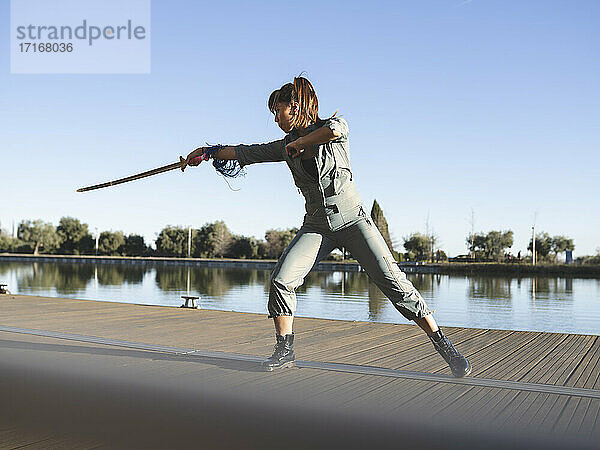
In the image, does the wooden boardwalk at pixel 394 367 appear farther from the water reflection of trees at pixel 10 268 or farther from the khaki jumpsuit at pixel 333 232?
the water reflection of trees at pixel 10 268

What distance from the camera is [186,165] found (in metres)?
3.59

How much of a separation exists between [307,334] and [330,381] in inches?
82.7

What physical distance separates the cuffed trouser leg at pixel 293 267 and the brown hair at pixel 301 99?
57cm

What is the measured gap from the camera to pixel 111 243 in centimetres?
7131

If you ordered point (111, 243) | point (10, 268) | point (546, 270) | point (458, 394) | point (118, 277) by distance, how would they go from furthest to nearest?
point (111, 243), point (10, 268), point (546, 270), point (118, 277), point (458, 394)

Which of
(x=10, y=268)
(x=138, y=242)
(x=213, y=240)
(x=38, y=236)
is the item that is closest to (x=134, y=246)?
(x=138, y=242)

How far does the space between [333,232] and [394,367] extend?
922 millimetres

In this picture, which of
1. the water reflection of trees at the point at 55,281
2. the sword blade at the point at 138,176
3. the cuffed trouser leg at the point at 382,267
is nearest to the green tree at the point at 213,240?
the water reflection of trees at the point at 55,281

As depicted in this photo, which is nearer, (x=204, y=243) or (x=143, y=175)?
(x=143, y=175)

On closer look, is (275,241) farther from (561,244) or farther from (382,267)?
(382,267)

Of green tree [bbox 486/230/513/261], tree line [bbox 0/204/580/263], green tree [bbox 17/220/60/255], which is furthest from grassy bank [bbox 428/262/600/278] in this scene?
green tree [bbox 17/220/60/255]

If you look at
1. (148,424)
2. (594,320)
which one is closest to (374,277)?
(148,424)

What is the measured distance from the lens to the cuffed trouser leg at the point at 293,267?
128 inches

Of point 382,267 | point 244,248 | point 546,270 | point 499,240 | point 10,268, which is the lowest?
point 546,270
